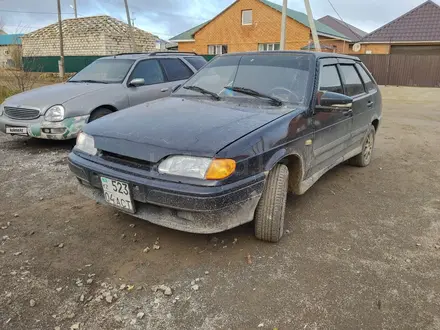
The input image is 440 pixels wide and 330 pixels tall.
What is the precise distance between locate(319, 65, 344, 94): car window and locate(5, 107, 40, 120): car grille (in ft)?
14.2

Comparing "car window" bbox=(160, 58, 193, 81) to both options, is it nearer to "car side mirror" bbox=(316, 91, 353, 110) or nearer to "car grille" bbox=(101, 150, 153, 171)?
"car side mirror" bbox=(316, 91, 353, 110)

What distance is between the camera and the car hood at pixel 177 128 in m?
2.53

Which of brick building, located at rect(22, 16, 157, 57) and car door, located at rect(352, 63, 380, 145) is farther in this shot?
brick building, located at rect(22, 16, 157, 57)

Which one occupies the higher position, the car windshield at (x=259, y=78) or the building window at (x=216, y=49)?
the building window at (x=216, y=49)

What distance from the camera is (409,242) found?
3.12m

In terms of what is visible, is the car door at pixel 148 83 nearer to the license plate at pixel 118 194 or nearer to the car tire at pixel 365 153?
the car tire at pixel 365 153

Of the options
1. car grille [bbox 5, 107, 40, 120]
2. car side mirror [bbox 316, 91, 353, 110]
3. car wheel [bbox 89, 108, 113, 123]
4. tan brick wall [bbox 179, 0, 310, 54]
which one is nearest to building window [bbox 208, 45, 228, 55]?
tan brick wall [bbox 179, 0, 310, 54]

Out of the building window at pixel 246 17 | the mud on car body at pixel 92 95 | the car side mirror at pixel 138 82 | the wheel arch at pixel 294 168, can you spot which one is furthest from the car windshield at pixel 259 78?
the building window at pixel 246 17

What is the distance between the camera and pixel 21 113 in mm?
5652

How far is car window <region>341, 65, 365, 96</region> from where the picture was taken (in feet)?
14.0

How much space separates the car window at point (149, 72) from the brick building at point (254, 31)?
2166 cm

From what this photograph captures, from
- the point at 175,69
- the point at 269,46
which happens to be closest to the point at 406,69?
the point at 269,46

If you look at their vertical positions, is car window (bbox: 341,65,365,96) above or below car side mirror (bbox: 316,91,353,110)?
above

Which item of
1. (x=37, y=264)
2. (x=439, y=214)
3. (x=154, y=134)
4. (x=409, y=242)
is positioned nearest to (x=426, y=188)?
(x=439, y=214)
